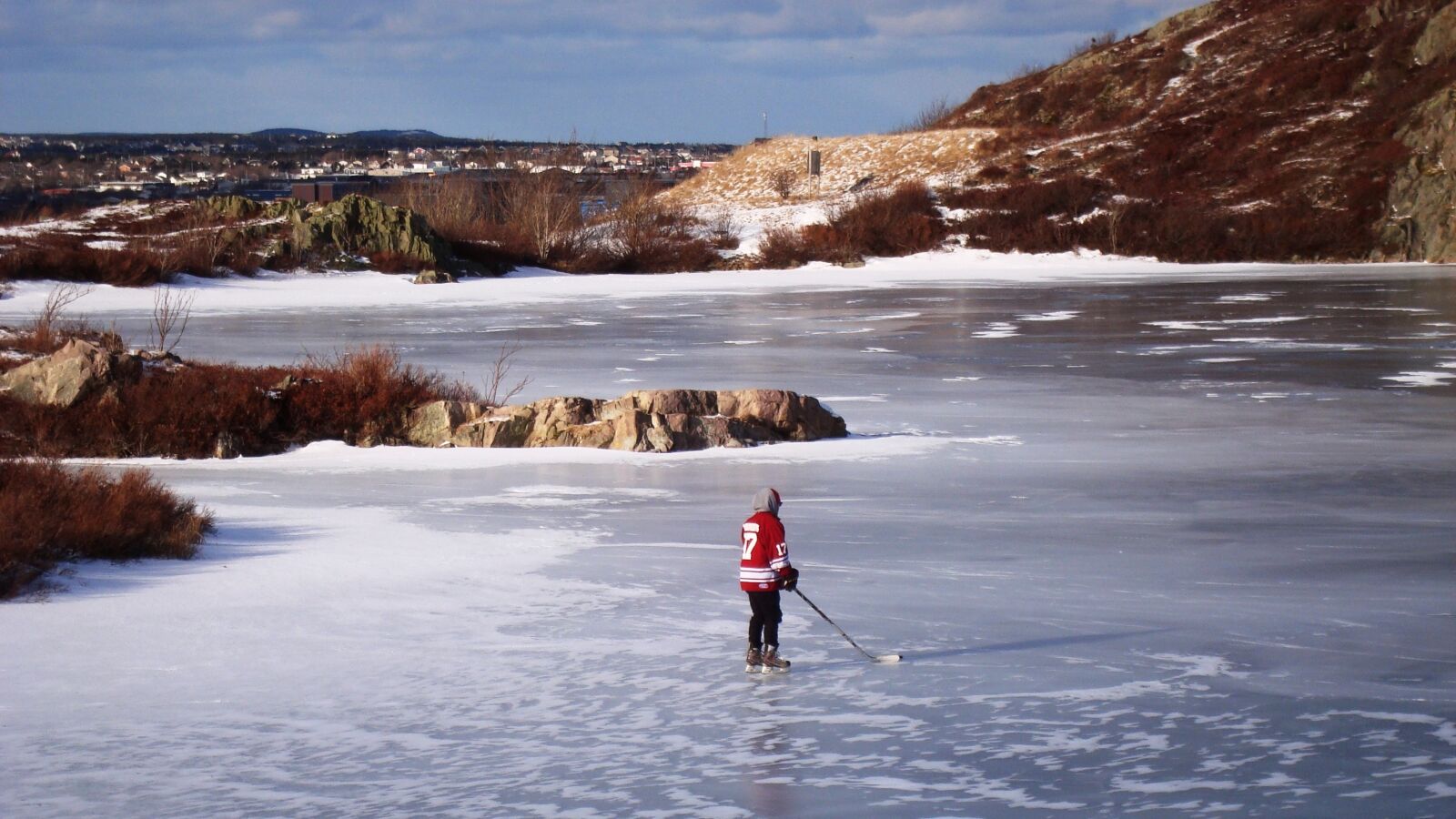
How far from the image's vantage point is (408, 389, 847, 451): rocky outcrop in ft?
46.9

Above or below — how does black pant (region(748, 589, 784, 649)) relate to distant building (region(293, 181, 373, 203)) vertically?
below

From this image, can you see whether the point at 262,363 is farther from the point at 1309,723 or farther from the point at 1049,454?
the point at 1309,723

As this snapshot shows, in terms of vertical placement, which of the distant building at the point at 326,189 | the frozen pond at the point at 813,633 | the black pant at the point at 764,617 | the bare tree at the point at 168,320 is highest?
the distant building at the point at 326,189

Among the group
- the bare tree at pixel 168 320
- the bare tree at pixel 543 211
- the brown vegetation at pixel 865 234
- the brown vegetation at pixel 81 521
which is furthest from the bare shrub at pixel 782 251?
the brown vegetation at pixel 81 521

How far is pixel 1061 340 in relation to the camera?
2378 cm

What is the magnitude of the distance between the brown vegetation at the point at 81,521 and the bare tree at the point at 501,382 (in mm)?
6062

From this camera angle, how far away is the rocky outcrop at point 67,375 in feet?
48.2

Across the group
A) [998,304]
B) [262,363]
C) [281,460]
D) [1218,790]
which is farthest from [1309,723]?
[998,304]

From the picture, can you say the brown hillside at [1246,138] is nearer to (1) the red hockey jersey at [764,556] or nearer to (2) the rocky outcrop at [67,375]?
(2) the rocky outcrop at [67,375]

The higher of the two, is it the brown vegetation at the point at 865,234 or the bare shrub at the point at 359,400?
the brown vegetation at the point at 865,234

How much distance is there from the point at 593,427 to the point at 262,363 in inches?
285

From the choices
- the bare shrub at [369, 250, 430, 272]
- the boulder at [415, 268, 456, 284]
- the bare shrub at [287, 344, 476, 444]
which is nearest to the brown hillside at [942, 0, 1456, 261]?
the boulder at [415, 268, 456, 284]

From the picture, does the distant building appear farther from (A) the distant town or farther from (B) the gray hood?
(B) the gray hood

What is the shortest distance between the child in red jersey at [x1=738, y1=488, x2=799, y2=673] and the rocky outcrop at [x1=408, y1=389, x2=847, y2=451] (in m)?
7.40
